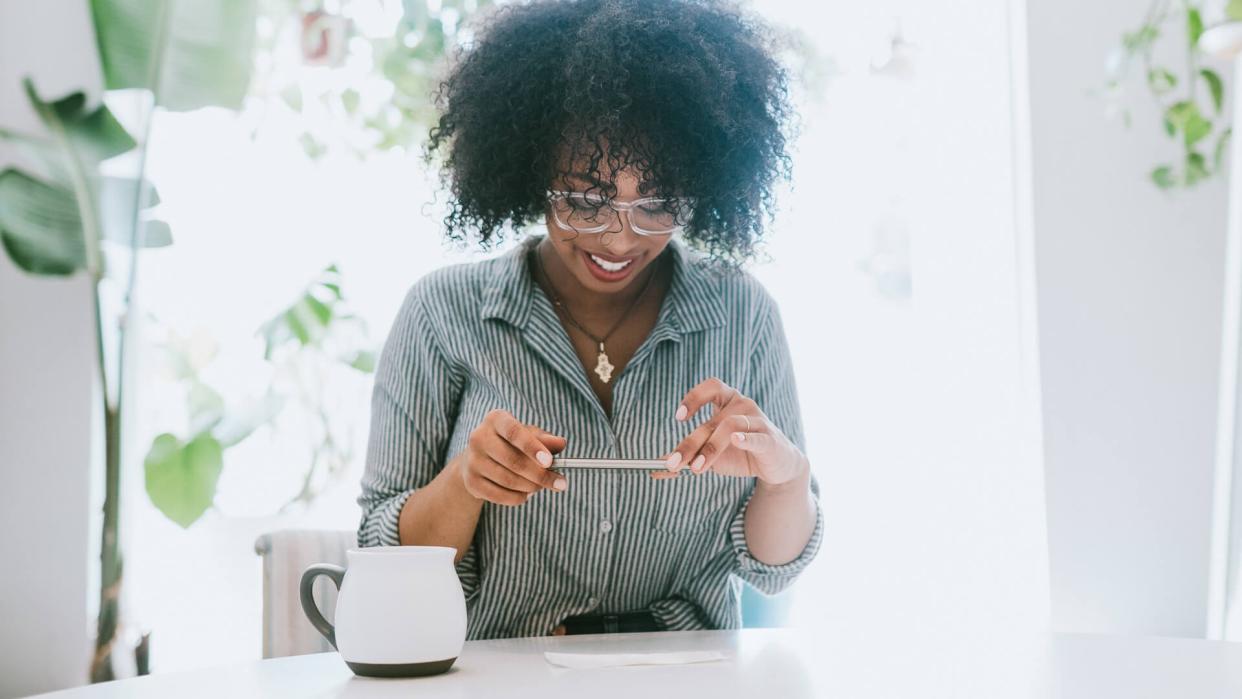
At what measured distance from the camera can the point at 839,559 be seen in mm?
2502

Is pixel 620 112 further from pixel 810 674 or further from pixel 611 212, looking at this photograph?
pixel 810 674

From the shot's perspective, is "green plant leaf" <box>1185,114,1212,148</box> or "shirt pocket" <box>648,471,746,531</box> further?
"green plant leaf" <box>1185,114,1212,148</box>

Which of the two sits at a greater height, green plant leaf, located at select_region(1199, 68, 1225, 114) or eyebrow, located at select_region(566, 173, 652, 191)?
green plant leaf, located at select_region(1199, 68, 1225, 114)

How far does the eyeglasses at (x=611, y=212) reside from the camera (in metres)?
1.27

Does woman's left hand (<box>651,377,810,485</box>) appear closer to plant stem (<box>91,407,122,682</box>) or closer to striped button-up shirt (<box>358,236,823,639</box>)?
striped button-up shirt (<box>358,236,823,639</box>)

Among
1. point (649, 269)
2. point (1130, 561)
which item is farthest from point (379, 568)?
point (1130, 561)

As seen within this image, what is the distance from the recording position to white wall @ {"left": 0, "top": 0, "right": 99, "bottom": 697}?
87.5 inches

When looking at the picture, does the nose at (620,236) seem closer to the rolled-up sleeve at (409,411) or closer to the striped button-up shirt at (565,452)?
the striped button-up shirt at (565,452)

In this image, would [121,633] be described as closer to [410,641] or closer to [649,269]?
[649,269]

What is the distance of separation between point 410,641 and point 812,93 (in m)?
1.96

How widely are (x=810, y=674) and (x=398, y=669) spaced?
360 millimetres

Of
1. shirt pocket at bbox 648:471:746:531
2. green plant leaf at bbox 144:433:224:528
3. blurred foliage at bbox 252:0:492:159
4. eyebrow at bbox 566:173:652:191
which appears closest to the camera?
eyebrow at bbox 566:173:652:191

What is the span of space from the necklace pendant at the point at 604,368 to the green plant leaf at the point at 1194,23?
1.59 m

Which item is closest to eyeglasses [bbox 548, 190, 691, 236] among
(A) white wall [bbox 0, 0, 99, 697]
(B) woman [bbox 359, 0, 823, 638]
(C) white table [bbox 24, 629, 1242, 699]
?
(B) woman [bbox 359, 0, 823, 638]
